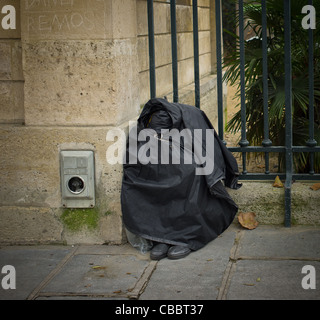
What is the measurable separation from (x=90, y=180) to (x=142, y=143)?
42 cm

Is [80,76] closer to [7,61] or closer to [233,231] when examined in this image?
[7,61]

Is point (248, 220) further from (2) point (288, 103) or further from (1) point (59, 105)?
(1) point (59, 105)

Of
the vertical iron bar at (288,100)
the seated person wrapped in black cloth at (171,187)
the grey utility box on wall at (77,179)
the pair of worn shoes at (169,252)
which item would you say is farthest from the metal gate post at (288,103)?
the grey utility box on wall at (77,179)

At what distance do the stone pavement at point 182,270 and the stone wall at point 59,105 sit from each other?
7.0 inches

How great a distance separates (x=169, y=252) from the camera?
148 inches

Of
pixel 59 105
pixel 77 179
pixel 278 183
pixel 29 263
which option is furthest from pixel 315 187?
pixel 29 263

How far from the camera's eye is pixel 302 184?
431 centimetres

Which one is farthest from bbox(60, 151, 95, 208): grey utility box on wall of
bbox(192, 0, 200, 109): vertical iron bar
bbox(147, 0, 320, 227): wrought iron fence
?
bbox(192, 0, 200, 109): vertical iron bar

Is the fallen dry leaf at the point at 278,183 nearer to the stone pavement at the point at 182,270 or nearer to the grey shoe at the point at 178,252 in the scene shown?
the stone pavement at the point at 182,270

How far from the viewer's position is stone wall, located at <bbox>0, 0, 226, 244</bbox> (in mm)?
3887

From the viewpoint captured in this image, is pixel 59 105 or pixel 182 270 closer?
pixel 182 270

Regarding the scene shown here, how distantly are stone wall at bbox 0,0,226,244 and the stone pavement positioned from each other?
18cm

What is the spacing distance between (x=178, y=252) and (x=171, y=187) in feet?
1.32

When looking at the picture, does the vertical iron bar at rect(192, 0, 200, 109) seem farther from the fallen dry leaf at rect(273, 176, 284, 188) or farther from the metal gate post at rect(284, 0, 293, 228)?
the fallen dry leaf at rect(273, 176, 284, 188)
